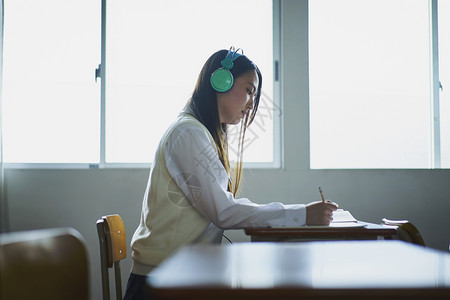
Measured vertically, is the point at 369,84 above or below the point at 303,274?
above

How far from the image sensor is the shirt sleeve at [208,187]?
1410 mm

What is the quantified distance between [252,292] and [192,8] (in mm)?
2595

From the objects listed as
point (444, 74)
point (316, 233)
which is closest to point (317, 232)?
point (316, 233)

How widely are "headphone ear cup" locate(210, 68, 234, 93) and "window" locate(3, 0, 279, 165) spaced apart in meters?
1.00

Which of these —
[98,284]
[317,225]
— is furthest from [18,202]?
[317,225]

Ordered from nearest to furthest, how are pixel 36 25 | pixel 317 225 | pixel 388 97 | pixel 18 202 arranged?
pixel 317 225 → pixel 18 202 → pixel 36 25 → pixel 388 97

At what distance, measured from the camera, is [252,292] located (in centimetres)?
57

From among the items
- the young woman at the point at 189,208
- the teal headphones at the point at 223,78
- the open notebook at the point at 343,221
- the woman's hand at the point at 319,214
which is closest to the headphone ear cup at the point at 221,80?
the teal headphones at the point at 223,78

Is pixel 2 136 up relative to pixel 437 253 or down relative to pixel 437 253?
up

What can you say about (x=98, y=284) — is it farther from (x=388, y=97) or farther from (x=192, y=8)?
(x=388, y=97)

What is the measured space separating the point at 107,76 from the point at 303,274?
7.83ft

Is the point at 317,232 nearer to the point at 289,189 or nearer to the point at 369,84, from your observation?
the point at 289,189

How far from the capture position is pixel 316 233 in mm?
1456

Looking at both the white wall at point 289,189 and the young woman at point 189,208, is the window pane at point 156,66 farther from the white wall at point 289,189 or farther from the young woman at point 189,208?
the young woman at point 189,208
